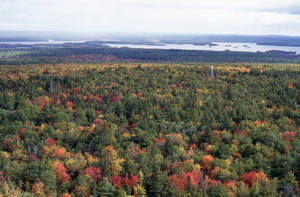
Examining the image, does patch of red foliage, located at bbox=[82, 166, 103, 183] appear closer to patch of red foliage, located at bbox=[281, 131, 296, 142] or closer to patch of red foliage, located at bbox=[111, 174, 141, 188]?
patch of red foliage, located at bbox=[111, 174, 141, 188]

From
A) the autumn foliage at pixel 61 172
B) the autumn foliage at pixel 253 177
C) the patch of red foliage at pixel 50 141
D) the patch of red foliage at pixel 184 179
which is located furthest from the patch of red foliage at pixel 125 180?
the patch of red foliage at pixel 50 141

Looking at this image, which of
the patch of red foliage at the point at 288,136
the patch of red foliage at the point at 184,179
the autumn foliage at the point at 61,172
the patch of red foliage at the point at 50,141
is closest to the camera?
the patch of red foliage at the point at 184,179

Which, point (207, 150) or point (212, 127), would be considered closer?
point (207, 150)

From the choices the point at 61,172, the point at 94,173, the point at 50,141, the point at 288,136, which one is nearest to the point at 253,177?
the point at 288,136

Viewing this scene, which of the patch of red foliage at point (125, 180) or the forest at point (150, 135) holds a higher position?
the forest at point (150, 135)

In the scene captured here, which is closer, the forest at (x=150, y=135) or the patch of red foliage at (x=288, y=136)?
the forest at (x=150, y=135)

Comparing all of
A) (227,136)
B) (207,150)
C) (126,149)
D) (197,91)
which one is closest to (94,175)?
(126,149)

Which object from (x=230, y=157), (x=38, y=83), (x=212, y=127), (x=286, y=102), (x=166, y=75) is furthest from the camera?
(x=166, y=75)

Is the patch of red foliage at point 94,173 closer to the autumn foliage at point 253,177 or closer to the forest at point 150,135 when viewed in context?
the forest at point 150,135

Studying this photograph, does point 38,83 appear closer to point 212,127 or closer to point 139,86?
point 139,86
